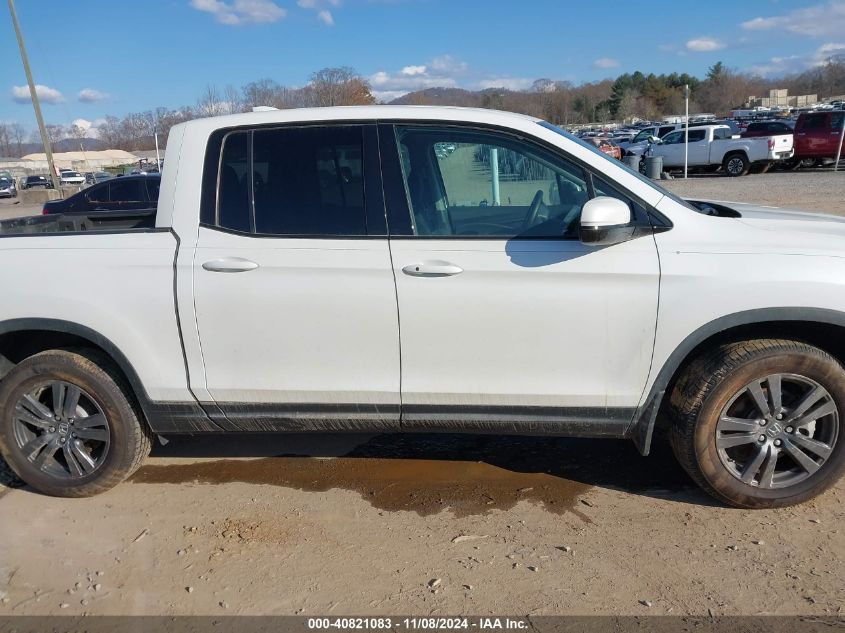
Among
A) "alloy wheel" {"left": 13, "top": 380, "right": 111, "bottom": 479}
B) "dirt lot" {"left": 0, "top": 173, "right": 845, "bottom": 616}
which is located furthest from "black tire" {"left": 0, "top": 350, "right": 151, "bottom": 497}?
"dirt lot" {"left": 0, "top": 173, "right": 845, "bottom": 616}

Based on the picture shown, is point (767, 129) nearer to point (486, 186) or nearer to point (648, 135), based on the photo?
point (648, 135)

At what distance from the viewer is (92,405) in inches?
140

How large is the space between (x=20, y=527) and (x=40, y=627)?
2.98 ft

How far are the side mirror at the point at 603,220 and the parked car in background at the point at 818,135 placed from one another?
83.4 feet

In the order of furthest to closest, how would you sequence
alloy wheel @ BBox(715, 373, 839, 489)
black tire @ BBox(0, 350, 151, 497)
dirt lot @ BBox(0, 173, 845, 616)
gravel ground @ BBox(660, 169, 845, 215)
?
1. gravel ground @ BBox(660, 169, 845, 215)
2. black tire @ BBox(0, 350, 151, 497)
3. alloy wheel @ BBox(715, 373, 839, 489)
4. dirt lot @ BBox(0, 173, 845, 616)

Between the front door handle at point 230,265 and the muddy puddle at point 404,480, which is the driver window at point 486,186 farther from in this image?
the muddy puddle at point 404,480

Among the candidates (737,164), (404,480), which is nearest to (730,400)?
(404,480)

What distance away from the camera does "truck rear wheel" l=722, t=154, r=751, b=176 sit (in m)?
24.2

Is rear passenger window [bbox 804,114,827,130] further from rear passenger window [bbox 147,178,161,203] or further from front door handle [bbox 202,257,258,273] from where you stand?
front door handle [bbox 202,257,258,273]

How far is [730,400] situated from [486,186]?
5.19 feet

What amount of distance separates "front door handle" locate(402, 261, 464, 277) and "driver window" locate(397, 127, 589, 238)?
17 centimetres

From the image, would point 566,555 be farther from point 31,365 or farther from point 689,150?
point 689,150

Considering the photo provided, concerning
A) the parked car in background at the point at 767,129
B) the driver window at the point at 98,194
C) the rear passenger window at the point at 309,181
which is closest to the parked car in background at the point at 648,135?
the parked car in background at the point at 767,129

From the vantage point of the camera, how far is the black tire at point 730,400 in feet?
10.2
